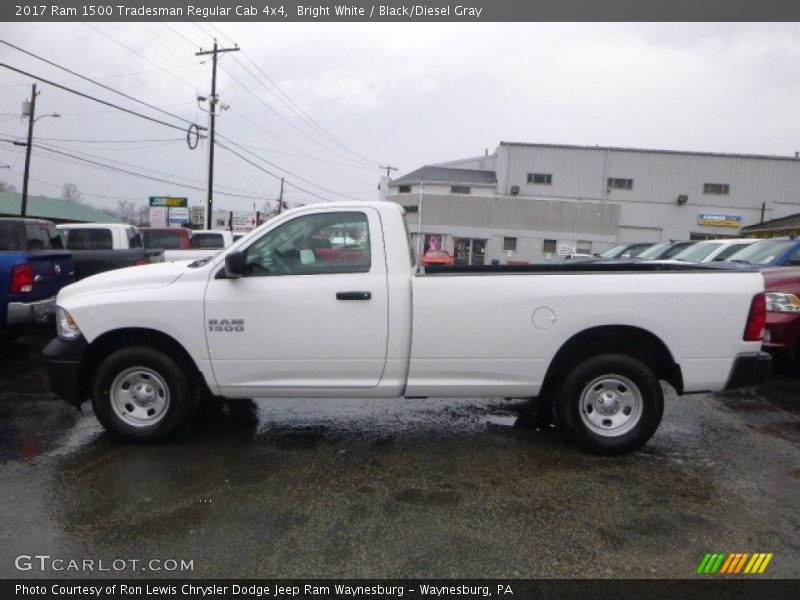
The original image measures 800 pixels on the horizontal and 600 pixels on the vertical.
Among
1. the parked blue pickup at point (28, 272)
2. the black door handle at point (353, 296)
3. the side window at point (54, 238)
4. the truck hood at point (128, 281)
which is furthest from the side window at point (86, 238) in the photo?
the black door handle at point (353, 296)

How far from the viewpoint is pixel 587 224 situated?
141ft

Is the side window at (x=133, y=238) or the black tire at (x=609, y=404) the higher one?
the side window at (x=133, y=238)

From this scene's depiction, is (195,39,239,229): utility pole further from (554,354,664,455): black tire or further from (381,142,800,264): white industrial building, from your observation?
(554,354,664,455): black tire

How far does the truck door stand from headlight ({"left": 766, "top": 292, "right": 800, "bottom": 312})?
16.4 ft

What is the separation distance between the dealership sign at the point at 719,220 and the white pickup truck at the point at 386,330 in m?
44.4

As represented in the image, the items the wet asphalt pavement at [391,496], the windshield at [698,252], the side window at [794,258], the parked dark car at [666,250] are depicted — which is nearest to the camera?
the wet asphalt pavement at [391,496]

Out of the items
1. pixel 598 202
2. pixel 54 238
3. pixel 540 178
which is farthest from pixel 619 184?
pixel 54 238

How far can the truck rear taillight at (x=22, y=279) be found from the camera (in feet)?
23.6

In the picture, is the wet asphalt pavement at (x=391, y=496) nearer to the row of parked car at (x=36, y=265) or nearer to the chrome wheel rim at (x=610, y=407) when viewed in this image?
the chrome wheel rim at (x=610, y=407)

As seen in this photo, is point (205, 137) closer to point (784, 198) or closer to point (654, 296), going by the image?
point (654, 296)

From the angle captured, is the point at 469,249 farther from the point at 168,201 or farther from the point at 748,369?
the point at 748,369

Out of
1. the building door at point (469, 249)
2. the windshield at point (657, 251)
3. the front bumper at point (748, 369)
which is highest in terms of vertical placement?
the building door at point (469, 249)
